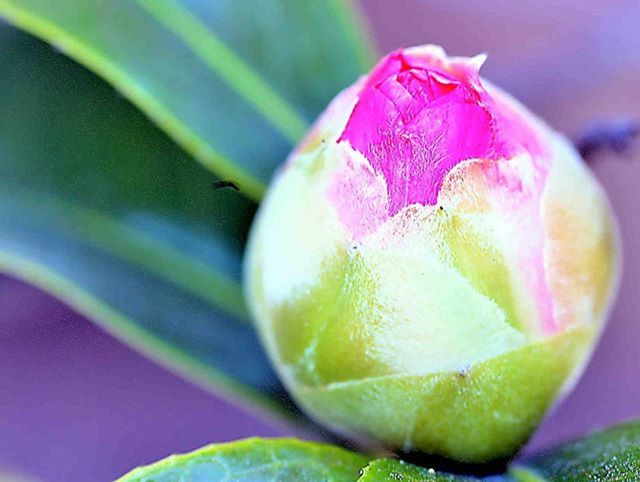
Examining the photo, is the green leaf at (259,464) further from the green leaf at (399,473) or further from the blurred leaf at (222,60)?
the blurred leaf at (222,60)

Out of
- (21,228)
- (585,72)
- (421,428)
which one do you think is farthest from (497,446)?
(585,72)

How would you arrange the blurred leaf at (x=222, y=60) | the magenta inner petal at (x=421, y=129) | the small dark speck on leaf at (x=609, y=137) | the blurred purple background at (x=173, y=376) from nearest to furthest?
the magenta inner petal at (x=421, y=129)
the blurred leaf at (x=222, y=60)
the small dark speck on leaf at (x=609, y=137)
the blurred purple background at (x=173, y=376)

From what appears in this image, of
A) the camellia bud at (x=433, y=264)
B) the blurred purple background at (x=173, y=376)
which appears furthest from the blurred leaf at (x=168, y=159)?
the blurred purple background at (x=173, y=376)

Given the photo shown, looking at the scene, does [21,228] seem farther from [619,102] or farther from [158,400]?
[619,102]

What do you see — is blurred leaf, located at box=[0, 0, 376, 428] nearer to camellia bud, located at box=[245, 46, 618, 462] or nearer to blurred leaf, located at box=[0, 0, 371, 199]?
blurred leaf, located at box=[0, 0, 371, 199]

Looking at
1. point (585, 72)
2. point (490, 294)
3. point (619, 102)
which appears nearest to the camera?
point (490, 294)

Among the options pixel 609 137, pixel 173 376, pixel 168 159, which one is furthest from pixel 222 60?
pixel 173 376
